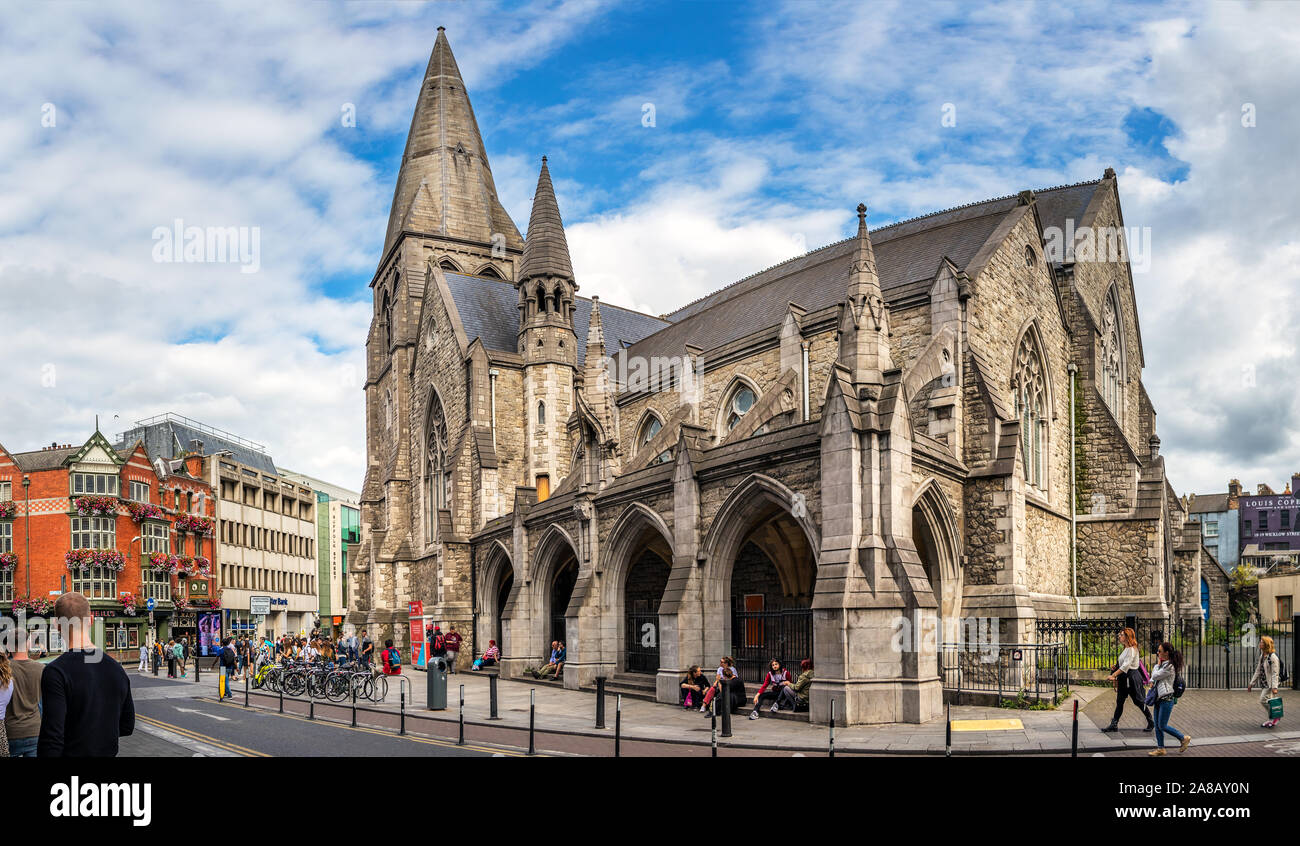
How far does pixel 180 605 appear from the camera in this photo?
5597 centimetres

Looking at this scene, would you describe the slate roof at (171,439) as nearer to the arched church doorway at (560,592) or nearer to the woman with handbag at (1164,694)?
the arched church doorway at (560,592)

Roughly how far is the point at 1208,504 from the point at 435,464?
74445mm

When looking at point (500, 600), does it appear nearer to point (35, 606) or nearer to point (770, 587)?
point (770, 587)

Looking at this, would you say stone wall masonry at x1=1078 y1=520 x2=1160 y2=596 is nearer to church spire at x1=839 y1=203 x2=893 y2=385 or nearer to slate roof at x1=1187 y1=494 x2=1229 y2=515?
church spire at x1=839 y1=203 x2=893 y2=385

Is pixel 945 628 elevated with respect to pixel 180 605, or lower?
elevated

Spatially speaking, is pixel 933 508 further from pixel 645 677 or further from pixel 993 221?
pixel 993 221

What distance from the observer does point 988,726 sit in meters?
14.8

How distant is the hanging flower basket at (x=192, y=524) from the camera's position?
56.2 meters

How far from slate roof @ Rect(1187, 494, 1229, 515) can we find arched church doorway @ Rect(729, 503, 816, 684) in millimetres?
73560

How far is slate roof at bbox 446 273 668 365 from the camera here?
1572 inches

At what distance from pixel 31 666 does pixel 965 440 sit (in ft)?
55.6

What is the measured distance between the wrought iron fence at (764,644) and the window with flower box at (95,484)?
3936 cm
